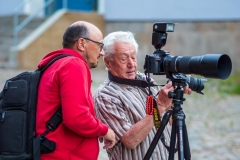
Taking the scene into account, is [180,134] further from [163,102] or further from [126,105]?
[126,105]

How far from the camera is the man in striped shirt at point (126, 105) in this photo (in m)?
2.76

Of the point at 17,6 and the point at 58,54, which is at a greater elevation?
the point at 58,54

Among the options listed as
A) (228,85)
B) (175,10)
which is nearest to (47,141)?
(228,85)

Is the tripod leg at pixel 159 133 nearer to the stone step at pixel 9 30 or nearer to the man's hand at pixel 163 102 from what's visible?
the man's hand at pixel 163 102

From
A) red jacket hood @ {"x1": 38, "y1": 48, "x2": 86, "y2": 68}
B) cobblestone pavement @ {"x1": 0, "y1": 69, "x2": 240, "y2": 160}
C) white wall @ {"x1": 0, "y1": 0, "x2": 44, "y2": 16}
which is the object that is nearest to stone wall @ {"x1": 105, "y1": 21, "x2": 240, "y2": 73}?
cobblestone pavement @ {"x1": 0, "y1": 69, "x2": 240, "y2": 160}

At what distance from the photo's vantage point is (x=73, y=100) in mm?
2381

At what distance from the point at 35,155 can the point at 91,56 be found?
2.11ft

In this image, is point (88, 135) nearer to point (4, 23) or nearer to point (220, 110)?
point (220, 110)

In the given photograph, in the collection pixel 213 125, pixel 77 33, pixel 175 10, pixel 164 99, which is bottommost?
Result: pixel 213 125

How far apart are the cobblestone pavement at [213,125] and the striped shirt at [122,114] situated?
267 cm

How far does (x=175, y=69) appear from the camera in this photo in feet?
8.15

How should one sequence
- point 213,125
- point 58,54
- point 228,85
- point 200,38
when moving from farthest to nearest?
point 200,38, point 228,85, point 213,125, point 58,54

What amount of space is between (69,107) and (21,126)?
28cm

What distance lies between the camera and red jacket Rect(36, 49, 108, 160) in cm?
239
